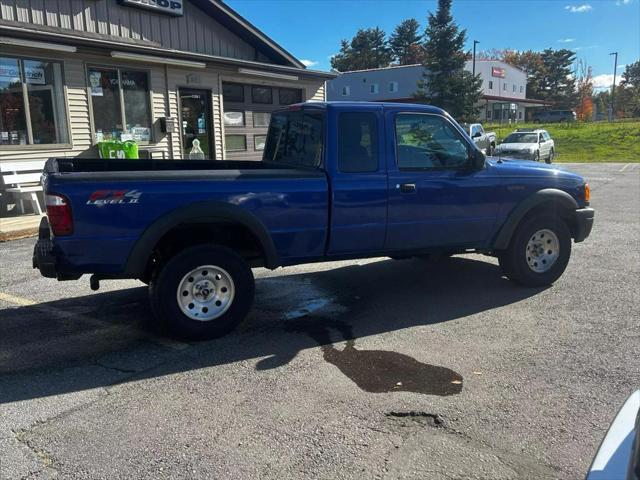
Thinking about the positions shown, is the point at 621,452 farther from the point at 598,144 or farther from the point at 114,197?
the point at 598,144

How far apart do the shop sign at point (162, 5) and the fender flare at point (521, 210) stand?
10.2 metres

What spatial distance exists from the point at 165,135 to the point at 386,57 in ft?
286

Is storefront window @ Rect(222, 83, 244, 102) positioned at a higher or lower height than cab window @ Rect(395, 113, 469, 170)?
higher

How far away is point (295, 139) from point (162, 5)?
932 cm

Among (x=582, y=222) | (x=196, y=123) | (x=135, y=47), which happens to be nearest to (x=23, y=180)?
(x=135, y=47)

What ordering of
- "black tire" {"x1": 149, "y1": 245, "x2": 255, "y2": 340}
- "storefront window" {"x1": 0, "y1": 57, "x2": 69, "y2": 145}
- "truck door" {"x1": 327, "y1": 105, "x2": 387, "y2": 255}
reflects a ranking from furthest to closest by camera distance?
"storefront window" {"x1": 0, "y1": 57, "x2": 69, "y2": 145} < "truck door" {"x1": 327, "y1": 105, "x2": 387, "y2": 255} < "black tire" {"x1": 149, "y1": 245, "x2": 255, "y2": 340}

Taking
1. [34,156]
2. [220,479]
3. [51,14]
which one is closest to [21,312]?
[220,479]

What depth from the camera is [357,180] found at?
5.02 m

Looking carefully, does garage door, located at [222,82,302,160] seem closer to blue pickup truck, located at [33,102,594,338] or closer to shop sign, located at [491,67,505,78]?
blue pickup truck, located at [33,102,594,338]

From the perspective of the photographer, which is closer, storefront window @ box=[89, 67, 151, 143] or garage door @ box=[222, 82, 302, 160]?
storefront window @ box=[89, 67, 151, 143]

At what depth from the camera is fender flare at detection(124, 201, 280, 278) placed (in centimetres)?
428

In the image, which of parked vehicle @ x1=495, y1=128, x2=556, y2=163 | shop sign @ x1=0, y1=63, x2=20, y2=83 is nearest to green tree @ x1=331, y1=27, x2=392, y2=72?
parked vehicle @ x1=495, y1=128, x2=556, y2=163

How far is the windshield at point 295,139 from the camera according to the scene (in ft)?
17.0

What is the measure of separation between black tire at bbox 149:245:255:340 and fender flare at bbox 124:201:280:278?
8.1 inches
